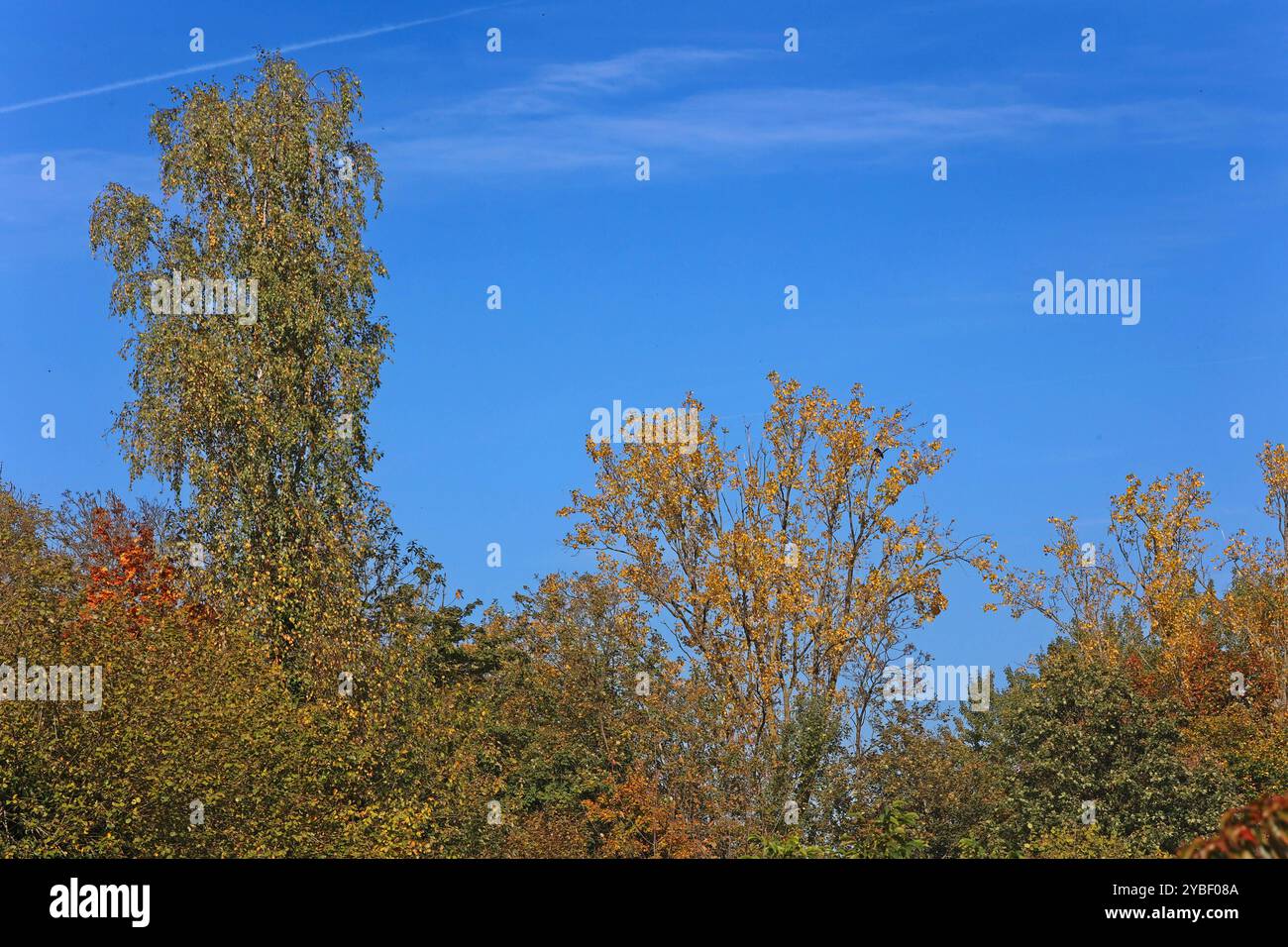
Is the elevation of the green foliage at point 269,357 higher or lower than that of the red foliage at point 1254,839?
higher

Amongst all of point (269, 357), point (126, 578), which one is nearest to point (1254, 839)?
point (269, 357)

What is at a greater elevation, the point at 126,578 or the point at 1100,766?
the point at 126,578

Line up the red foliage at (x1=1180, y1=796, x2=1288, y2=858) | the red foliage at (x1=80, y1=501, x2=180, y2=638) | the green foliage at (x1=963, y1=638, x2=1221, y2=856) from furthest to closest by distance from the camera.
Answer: the green foliage at (x1=963, y1=638, x2=1221, y2=856), the red foliage at (x1=80, y1=501, x2=180, y2=638), the red foliage at (x1=1180, y1=796, x2=1288, y2=858)

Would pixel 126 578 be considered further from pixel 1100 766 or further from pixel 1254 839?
pixel 1254 839

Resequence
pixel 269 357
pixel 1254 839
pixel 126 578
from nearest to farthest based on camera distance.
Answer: pixel 1254 839
pixel 269 357
pixel 126 578

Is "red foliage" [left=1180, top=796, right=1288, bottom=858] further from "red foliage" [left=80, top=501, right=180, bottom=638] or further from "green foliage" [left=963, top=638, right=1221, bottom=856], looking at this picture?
"green foliage" [left=963, top=638, right=1221, bottom=856]

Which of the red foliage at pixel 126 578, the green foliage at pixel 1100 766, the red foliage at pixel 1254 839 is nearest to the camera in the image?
the red foliage at pixel 1254 839

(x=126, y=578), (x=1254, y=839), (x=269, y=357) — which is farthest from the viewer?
(x=126, y=578)

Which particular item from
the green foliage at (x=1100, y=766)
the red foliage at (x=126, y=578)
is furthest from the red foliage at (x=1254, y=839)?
the green foliage at (x=1100, y=766)

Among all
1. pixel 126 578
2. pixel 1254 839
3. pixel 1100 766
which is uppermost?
pixel 126 578

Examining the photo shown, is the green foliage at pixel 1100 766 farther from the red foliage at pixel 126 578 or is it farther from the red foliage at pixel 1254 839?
the red foliage at pixel 1254 839

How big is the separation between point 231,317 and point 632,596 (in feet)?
45.0

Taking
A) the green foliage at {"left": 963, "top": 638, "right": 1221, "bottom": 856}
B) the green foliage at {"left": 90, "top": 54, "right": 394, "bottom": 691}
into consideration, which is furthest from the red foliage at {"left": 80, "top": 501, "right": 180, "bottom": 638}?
the green foliage at {"left": 963, "top": 638, "right": 1221, "bottom": 856}
